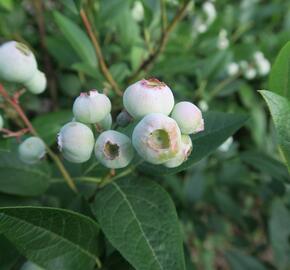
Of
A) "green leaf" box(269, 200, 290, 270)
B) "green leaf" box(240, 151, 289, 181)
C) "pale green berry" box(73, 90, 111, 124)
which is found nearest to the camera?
"pale green berry" box(73, 90, 111, 124)

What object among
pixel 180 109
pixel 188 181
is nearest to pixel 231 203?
pixel 188 181

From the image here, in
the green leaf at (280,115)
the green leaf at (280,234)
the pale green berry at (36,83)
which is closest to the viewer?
the green leaf at (280,115)

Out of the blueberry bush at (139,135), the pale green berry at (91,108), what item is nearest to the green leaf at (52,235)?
the blueberry bush at (139,135)

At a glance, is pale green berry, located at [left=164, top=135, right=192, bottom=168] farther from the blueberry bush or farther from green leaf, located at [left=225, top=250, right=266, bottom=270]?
green leaf, located at [left=225, top=250, right=266, bottom=270]

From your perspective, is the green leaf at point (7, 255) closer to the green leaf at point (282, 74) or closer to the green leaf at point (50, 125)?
the green leaf at point (50, 125)

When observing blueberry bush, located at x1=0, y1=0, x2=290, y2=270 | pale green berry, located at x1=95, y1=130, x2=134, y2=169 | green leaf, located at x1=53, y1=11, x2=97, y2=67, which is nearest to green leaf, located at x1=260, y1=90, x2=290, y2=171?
blueberry bush, located at x1=0, y1=0, x2=290, y2=270

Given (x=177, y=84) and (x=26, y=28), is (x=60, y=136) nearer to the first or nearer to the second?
(x=177, y=84)

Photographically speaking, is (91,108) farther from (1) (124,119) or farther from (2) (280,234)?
(2) (280,234)
